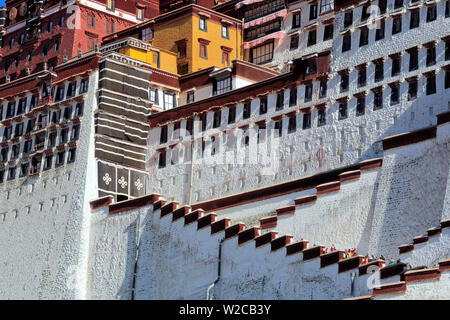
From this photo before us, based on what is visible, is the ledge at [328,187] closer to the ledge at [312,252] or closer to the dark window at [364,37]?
the ledge at [312,252]

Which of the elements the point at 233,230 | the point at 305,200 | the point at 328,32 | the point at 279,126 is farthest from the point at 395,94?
the point at 328,32

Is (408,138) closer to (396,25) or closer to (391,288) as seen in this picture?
(396,25)

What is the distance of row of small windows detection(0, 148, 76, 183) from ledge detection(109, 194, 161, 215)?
19.7 feet

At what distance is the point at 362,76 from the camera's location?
7581cm

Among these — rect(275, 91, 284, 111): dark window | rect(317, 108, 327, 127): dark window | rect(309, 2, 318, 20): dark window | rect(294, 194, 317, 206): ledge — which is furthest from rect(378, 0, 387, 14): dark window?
rect(309, 2, 318, 20): dark window

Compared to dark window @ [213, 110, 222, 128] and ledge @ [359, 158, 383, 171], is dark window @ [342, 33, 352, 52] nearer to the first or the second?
A: ledge @ [359, 158, 383, 171]

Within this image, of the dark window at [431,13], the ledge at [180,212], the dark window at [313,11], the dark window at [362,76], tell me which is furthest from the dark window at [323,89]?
the dark window at [313,11]

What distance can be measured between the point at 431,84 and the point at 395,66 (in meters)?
3.35

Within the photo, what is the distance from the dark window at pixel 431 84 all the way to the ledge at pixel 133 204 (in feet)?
57.1

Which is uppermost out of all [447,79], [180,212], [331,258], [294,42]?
[294,42]

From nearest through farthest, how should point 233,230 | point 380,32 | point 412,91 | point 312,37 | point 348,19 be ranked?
point 233,230, point 412,91, point 380,32, point 348,19, point 312,37

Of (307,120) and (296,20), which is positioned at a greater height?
(296,20)

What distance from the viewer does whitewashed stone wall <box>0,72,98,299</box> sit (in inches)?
3211
